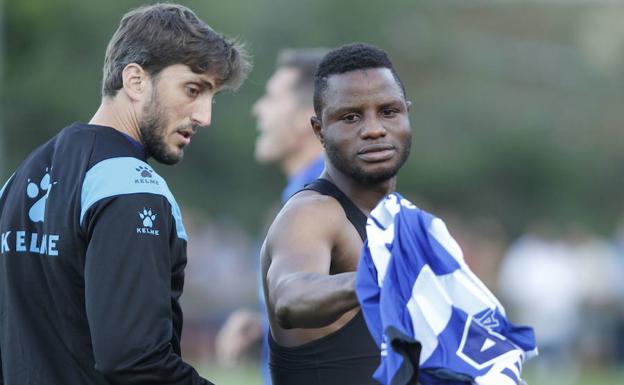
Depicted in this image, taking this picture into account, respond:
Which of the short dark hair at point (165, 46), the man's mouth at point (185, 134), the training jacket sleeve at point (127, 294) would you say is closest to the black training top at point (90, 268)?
the training jacket sleeve at point (127, 294)

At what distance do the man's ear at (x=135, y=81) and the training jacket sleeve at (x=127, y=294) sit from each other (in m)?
0.50

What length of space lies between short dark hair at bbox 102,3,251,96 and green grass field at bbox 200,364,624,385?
1113 cm

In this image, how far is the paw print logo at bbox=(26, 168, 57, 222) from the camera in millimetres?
4617

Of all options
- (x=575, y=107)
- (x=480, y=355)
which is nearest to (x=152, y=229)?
(x=480, y=355)

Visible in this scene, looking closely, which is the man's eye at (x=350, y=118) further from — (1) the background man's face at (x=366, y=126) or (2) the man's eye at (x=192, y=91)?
(2) the man's eye at (x=192, y=91)

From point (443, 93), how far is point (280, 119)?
117ft

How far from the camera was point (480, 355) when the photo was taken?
415cm

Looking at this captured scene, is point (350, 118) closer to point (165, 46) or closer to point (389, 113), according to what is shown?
point (389, 113)

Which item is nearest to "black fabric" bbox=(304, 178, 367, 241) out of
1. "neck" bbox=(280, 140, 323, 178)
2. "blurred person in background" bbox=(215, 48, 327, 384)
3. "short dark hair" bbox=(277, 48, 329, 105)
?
"blurred person in background" bbox=(215, 48, 327, 384)

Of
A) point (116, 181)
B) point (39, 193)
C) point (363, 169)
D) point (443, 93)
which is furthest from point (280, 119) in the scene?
point (443, 93)

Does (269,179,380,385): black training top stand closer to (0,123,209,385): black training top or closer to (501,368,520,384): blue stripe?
(0,123,209,385): black training top

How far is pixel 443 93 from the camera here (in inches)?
1681

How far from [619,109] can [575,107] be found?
1.80m

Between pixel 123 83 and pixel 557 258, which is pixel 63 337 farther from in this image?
pixel 557 258
